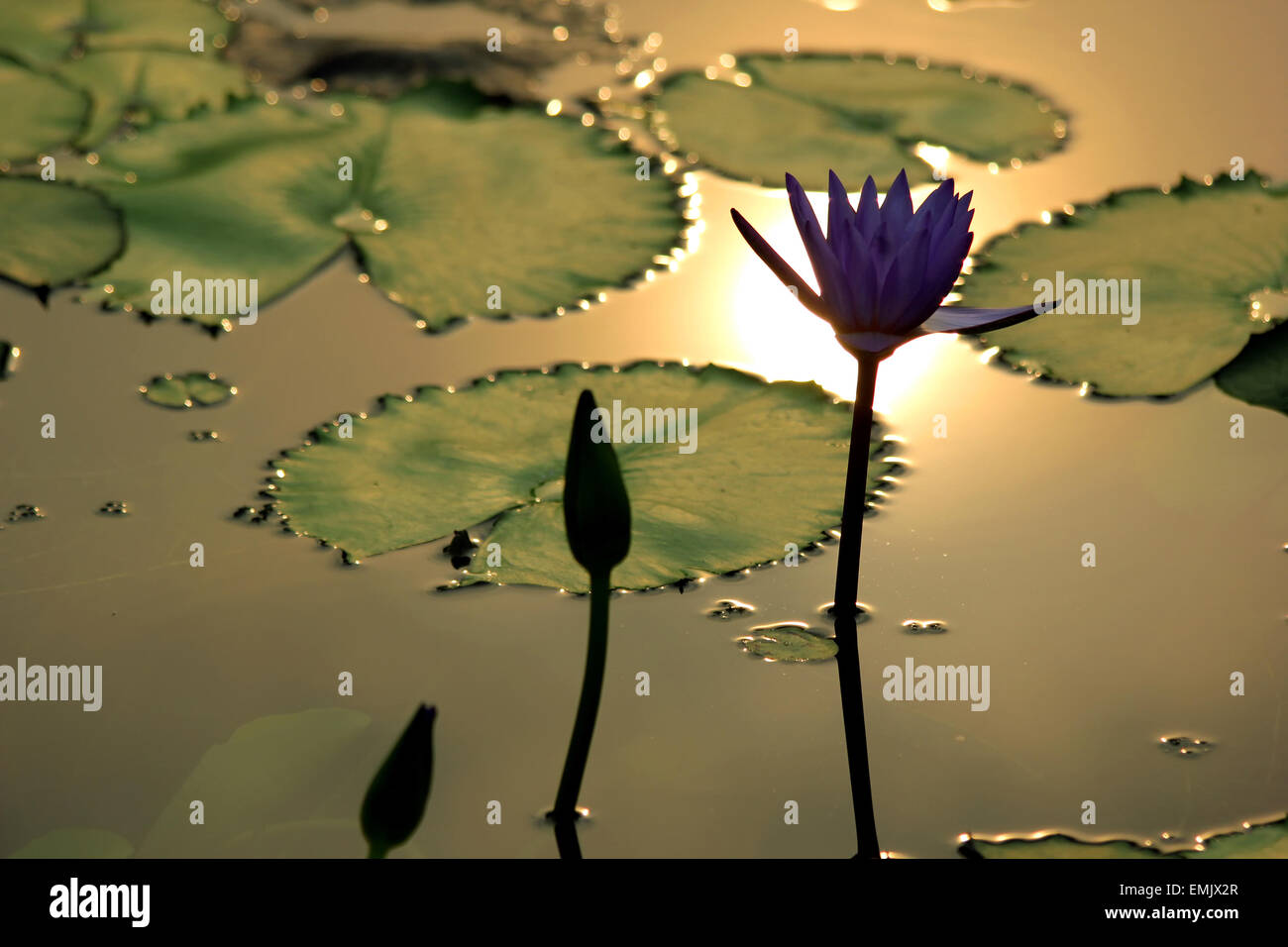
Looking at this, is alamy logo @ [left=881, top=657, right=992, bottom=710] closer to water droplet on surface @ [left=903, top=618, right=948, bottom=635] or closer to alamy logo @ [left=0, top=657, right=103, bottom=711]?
water droplet on surface @ [left=903, top=618, right=948, bottom=635]

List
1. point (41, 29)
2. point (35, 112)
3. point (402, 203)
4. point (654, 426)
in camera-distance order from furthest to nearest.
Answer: point (41, 29) < point (35, 112) < point (402, 203) < point (654, 426)

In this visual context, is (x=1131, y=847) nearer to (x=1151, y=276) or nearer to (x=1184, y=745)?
(x=1184, y=745)

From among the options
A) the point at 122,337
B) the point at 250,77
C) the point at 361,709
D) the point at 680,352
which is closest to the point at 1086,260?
the point at 680,352

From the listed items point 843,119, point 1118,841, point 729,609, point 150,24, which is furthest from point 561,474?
point 150,24

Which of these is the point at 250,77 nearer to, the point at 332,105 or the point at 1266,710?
the point at 332,105

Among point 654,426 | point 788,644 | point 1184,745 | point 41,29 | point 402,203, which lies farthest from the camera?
point 41,29

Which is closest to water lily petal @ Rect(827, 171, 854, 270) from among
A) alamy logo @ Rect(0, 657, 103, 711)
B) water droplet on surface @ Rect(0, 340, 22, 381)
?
alamy logo @ Rect(0, 657, 103, 711)
